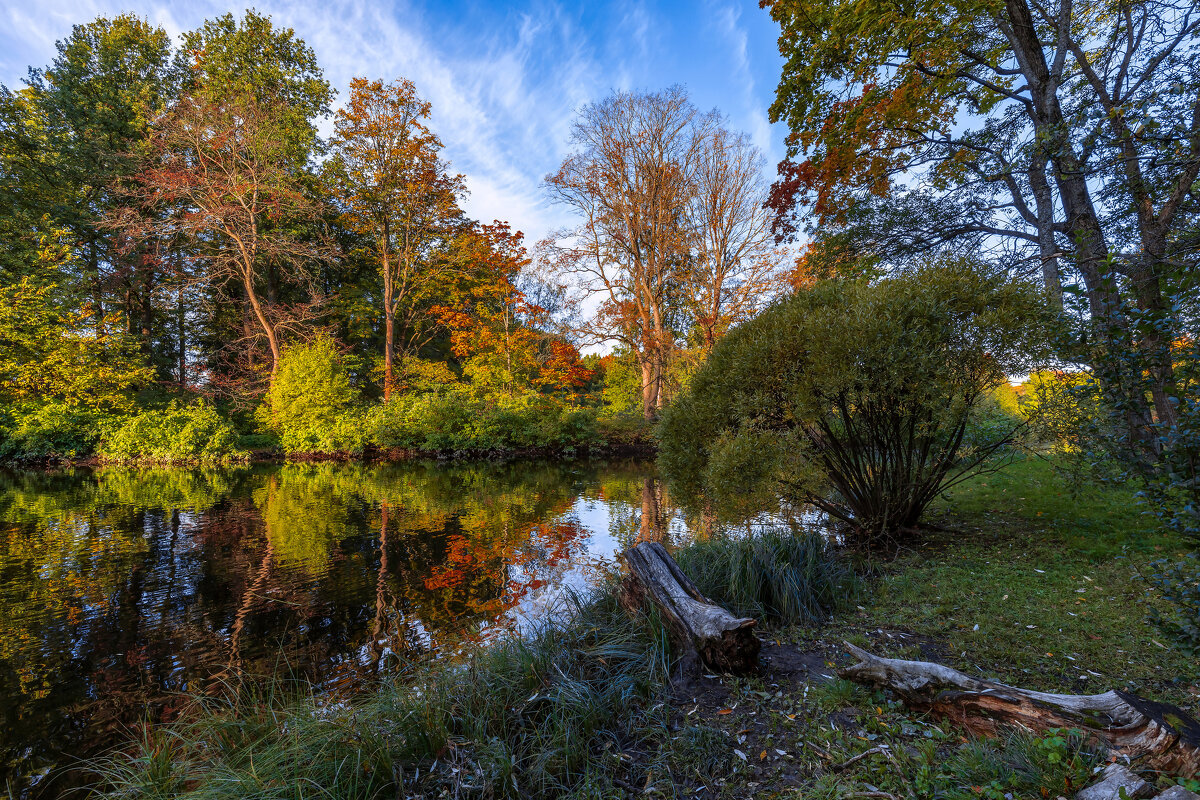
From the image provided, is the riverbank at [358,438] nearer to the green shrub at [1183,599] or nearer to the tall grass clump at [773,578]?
the tall grass clump at [773,578]

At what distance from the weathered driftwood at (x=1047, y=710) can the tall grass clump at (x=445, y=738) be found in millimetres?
1340

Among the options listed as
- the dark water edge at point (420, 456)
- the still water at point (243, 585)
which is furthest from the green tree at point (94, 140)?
the still water at point (243, 585)

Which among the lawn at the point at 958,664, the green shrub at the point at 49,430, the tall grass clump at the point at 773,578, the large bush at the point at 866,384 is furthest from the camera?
the green shrub at the point at 49,430

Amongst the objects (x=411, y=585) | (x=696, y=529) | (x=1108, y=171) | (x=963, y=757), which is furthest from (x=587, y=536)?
(x=1108, y=171)

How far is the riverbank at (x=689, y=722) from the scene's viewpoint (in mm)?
2199

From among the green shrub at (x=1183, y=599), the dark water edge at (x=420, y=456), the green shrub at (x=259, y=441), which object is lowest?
the dark water edge at (x=420, y=456)

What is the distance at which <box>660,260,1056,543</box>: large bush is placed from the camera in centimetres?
482

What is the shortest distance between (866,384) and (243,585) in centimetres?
751

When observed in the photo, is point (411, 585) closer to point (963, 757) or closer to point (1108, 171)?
point (963, 757)

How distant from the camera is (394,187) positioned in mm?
21266

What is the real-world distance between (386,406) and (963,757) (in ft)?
69.9

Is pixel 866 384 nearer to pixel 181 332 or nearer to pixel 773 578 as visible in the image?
pixel 773 578

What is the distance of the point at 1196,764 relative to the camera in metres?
1.68

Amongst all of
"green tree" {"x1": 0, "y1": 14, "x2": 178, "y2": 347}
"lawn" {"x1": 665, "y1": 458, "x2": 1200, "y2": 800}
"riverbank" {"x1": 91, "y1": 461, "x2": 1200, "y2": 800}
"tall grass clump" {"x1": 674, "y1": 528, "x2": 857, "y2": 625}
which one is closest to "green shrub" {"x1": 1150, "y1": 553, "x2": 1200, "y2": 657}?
"lawn" {"x1": 665, "y1": 458, "x2": 1200, "y2": 800}
